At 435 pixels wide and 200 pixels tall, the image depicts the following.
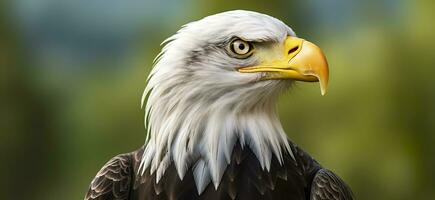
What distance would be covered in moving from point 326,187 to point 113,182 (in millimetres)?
524

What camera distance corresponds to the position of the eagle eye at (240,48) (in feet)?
5.33

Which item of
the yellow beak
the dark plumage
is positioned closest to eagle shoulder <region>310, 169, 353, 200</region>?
the dark plumage

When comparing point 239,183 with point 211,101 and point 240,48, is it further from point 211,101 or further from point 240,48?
point 240,48

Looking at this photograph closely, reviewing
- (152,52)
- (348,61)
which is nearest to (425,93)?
(348,61)

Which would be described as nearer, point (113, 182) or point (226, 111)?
point (226, 111)

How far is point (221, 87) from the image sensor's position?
1634 millimetres

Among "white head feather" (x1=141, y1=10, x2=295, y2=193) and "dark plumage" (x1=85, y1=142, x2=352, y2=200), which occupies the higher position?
"white head feather" (x1=141, y1=10, x2=295, y2=193)

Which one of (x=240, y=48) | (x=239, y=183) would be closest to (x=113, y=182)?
(x=239, y=183)

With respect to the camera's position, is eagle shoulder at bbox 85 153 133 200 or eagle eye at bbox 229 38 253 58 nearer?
eagle eye at bbox 229 38 253 58

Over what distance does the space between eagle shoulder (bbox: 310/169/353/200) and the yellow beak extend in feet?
1.01

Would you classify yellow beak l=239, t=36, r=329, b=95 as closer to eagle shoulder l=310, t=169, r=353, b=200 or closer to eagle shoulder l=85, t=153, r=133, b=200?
eagle shoulder l=310, t=169, r=353, b=200

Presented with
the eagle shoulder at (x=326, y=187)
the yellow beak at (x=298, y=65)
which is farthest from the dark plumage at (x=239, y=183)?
the yellow beak at (x=298, y=65)

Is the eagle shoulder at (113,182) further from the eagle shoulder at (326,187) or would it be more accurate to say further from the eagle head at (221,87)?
the eagle shoulder at (326,187)

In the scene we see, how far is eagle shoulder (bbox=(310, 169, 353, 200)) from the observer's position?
Result: 174 cm
